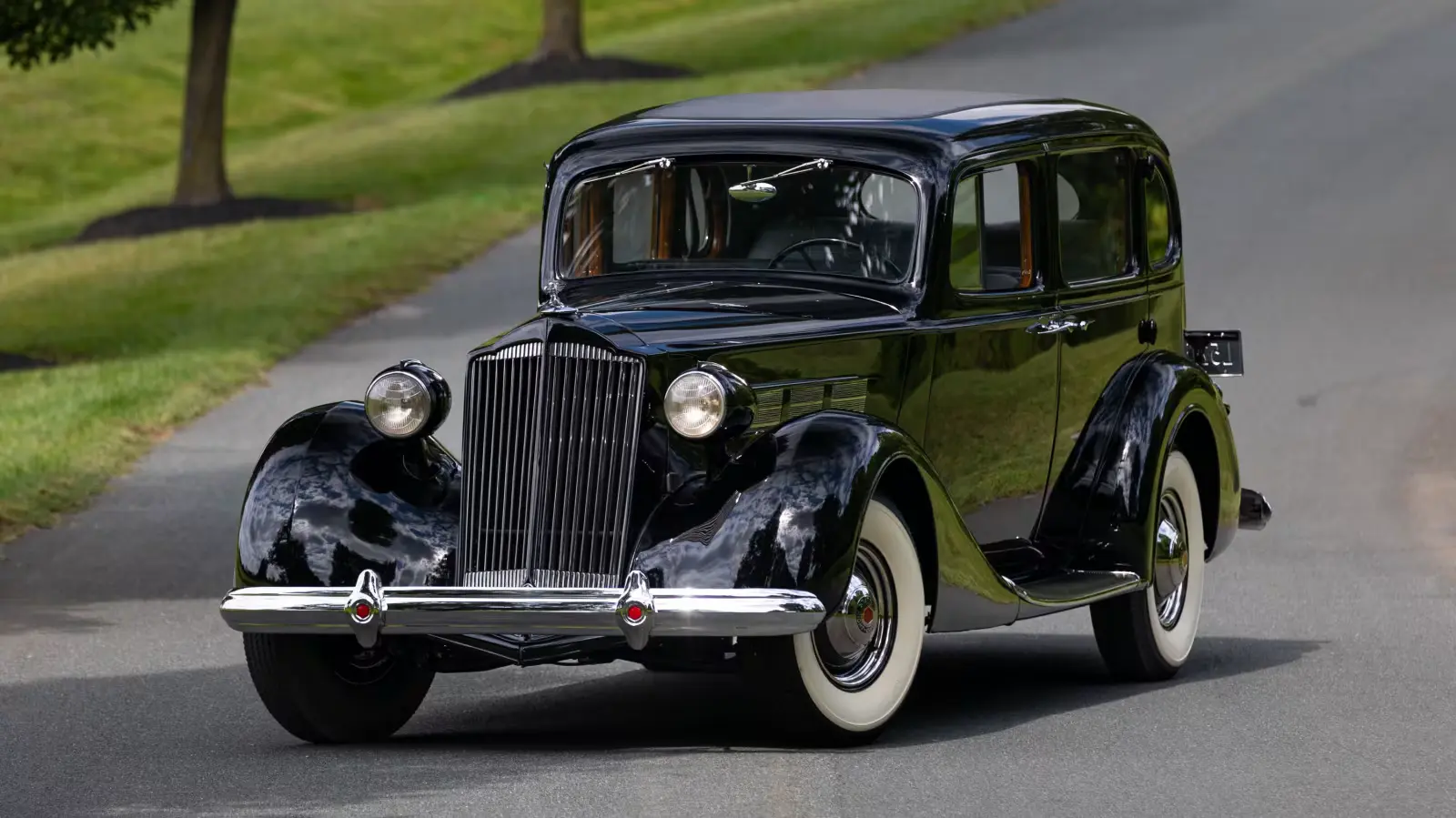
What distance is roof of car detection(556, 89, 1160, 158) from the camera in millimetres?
8859

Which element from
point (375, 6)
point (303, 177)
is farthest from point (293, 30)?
point (303, 177)

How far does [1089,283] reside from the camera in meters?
9.59

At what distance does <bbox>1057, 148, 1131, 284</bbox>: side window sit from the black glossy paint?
85mm

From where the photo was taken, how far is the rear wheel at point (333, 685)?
311 inches

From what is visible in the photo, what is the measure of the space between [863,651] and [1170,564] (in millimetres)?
2435

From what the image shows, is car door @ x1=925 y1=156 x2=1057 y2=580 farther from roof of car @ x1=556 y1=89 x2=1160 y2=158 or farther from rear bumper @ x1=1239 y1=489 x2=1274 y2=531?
rear bumper @ x1=1239 y1=489 x2=1274 y2=531

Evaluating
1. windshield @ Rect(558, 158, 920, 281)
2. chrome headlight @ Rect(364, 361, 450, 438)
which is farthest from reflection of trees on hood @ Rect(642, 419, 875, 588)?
windshield @ Rect(558, 158, 920, 281)

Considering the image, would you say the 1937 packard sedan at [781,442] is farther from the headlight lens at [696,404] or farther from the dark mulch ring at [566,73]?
the dark mulch ring at [566,73]

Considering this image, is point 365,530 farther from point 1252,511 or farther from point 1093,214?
point 1252,511

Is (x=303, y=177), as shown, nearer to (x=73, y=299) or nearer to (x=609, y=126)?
(x=73, y=299)

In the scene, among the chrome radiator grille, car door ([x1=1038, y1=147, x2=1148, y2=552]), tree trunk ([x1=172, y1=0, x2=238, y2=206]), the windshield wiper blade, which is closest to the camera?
the chrome radiator grille

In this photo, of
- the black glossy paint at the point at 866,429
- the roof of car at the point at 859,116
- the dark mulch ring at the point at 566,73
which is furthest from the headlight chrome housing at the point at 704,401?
the dark mulch ring at the point at 566,73

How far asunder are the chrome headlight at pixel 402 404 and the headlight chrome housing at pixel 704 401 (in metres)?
0.89

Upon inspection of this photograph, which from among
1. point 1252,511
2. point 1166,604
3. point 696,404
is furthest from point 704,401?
point 1252,511
